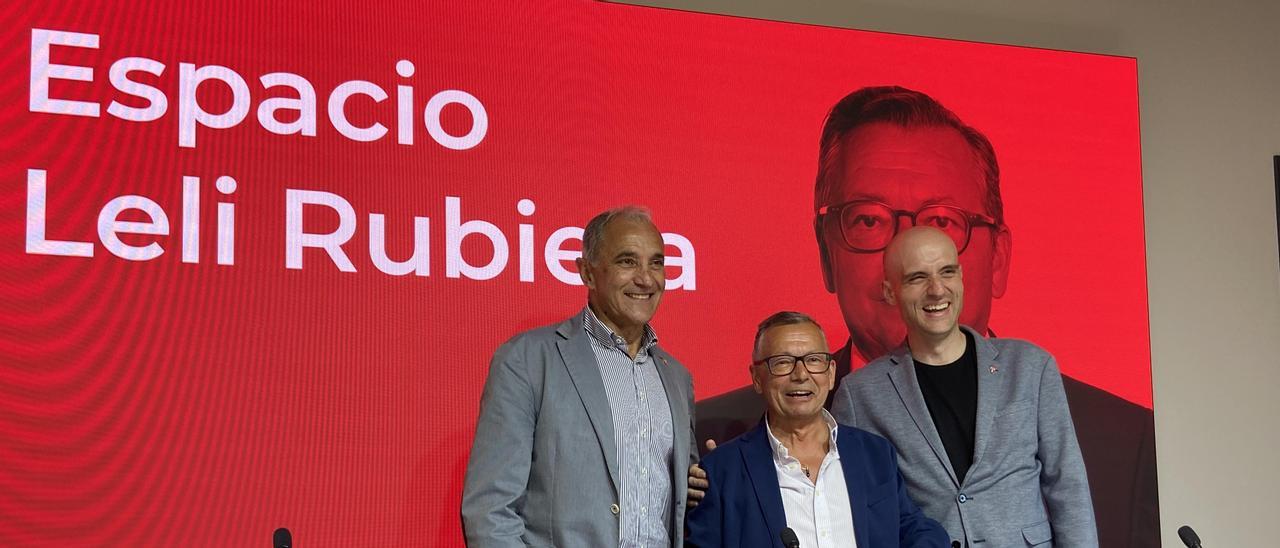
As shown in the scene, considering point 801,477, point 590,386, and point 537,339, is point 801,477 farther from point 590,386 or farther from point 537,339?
point 537,339

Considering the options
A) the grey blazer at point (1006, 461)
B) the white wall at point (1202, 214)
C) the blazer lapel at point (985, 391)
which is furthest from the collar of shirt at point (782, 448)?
the white wall at point (1202, 214)

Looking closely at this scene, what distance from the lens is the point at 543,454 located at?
275 cm

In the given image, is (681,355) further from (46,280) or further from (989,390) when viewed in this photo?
(46,280)

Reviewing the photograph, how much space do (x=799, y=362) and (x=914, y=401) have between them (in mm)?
424

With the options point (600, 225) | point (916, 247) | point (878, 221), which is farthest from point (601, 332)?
point (878, 221)

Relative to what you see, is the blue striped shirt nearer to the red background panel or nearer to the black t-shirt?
the black t-shirt

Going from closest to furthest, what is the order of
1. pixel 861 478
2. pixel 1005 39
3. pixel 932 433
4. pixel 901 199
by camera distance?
1. pixel 861 478
2. pixel 932 433
3. pixel 901 199
4. pixel 1005 39

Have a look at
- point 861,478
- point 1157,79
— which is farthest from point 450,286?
point 1157,79

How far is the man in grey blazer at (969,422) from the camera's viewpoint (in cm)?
306

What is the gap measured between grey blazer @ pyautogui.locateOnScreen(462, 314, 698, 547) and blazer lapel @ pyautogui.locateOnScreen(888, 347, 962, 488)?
2.36ft

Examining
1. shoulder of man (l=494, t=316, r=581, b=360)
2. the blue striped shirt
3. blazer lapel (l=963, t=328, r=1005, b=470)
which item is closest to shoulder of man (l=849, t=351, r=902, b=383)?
blazer lapel (l=963, t=328, r=1005, b=470)

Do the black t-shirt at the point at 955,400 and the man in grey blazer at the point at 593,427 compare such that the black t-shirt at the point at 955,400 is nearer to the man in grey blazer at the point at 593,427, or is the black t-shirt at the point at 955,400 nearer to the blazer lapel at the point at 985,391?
the blazer lapel at the point at 985,391

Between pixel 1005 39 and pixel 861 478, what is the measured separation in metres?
2.52

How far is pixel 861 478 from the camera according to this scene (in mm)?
2916
